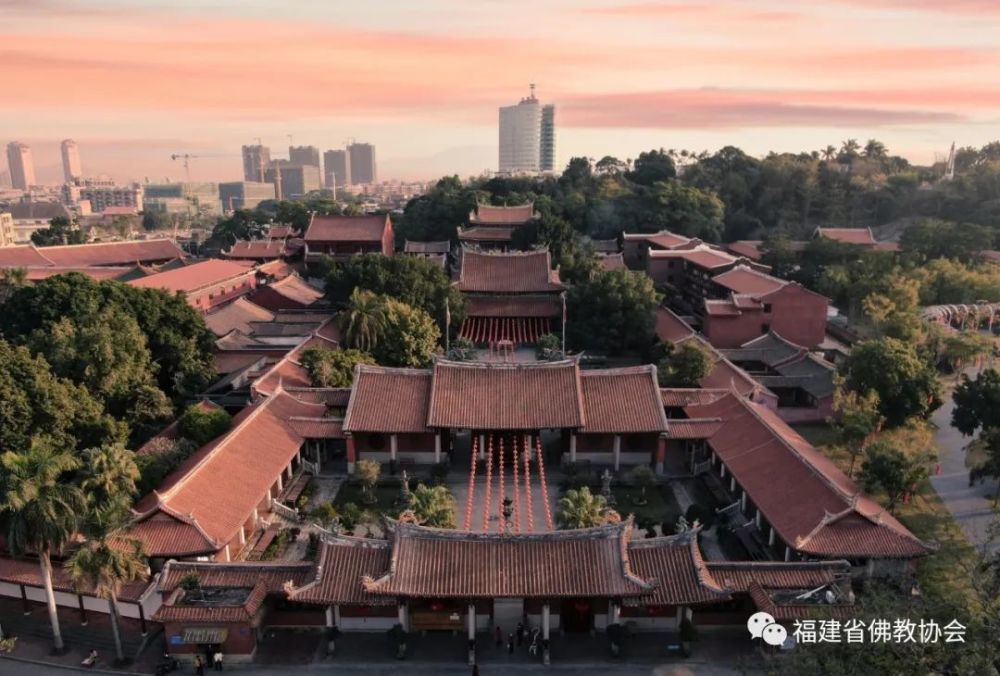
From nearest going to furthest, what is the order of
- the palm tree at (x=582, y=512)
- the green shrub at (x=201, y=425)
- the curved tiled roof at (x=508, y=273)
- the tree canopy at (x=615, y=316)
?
the palm tree at (x=582, y=512) → the green shrub at (x=201, y=425) → the tree canopy at (x=615, y=316) → the curved tiled roof at (x=508, y=273)

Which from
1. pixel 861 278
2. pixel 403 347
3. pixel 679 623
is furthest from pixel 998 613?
pixel 861 278

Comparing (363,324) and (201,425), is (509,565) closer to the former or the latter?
(201,425)

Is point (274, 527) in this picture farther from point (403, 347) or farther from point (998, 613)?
point (998, 613)

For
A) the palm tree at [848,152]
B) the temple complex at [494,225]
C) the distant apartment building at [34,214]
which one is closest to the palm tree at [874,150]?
the palm tree at [848,152]

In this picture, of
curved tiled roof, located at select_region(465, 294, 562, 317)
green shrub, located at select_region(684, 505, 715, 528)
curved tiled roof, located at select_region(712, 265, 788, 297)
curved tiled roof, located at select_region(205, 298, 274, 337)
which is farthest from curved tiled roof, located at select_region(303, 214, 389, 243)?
green shrub, located at select_region(684, 505, 715, 528)

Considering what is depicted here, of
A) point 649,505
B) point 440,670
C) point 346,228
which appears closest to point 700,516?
point 649,505

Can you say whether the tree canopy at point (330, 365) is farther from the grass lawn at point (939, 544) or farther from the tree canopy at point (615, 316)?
the grass lawn at point (939, 544)
